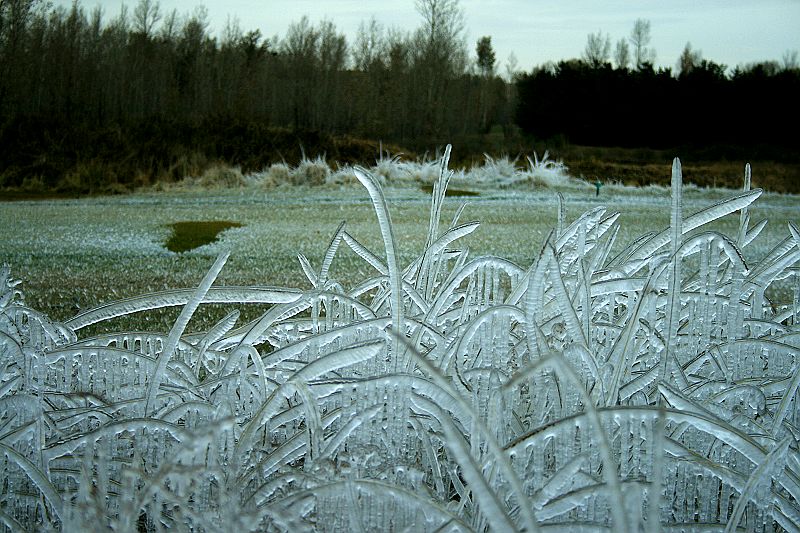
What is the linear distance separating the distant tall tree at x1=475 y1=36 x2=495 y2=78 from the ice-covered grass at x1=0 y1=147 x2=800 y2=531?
9637 mm

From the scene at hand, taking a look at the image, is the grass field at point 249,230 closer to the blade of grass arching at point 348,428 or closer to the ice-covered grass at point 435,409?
the ice-covered grass at point 435,409

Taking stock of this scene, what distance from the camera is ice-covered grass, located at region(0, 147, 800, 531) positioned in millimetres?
384

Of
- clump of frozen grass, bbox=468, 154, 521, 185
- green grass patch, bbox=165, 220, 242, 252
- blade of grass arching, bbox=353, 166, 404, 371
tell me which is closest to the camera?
blade of grass arching, bbox=353, 166, 404, 371

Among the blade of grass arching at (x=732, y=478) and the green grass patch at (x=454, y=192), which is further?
the green grass patch at (x=454, y=192)

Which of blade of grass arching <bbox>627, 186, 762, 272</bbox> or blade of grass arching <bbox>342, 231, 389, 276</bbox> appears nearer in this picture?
blade of grass arching <bbox>627, 186, 762, 272</bbox>

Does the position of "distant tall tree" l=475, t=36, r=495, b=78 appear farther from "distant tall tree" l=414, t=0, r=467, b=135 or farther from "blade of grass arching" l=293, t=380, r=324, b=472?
"blade of grass arching" l=293, t=380, r=324, b=472

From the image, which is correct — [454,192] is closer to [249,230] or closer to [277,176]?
[277,176]

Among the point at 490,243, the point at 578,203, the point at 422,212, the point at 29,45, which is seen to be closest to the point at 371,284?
the point at 490,243

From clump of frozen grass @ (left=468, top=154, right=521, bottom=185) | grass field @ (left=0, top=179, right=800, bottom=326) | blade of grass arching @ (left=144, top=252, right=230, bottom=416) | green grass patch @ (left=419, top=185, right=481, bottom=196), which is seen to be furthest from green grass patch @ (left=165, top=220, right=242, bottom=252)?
clump of frozen grass @ (left=468, top=154, right=521, bottom=185)

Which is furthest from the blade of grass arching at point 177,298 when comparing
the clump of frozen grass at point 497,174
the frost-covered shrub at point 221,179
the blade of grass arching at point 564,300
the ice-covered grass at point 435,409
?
the frost-covered shrub at point 221,179

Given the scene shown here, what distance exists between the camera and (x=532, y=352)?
484 mm

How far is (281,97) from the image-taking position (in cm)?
810

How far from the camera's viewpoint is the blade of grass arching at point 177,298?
2.06 feet

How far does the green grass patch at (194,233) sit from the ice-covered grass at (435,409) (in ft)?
6.13
